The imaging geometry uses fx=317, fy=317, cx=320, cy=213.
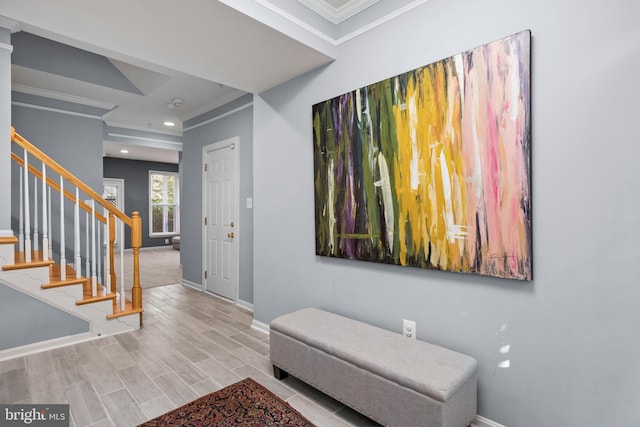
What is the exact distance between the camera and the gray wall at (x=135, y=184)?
30.2 ft

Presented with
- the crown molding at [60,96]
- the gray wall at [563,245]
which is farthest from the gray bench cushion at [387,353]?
the crown molding at [60,96]

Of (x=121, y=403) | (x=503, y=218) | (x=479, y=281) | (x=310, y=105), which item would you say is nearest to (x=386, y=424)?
(x=479, y=281)

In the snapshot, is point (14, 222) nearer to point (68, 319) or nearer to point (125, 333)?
point (68, 319)

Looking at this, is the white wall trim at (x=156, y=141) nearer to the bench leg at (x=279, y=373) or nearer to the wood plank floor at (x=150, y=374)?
the wood plank floor at (x=150, y=374)

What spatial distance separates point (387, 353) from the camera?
1746 millimetres

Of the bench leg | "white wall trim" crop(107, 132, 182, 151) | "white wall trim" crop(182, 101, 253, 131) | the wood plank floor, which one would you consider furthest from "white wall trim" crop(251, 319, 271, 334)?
"white wall trim" crop(107, 132, 182, 151)

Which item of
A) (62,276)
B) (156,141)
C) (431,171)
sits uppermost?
(156,141)

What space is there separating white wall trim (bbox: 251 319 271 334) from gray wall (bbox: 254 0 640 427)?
1.58 m

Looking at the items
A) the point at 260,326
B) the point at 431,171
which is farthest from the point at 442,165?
the point at 260,326

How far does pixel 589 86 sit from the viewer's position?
4.74ft

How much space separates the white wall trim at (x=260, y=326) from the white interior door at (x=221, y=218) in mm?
954

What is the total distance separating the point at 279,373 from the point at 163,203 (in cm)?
930

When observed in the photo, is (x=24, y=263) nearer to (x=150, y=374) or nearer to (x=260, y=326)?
(x=150, y=374)

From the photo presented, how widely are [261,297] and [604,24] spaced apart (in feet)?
10.2
